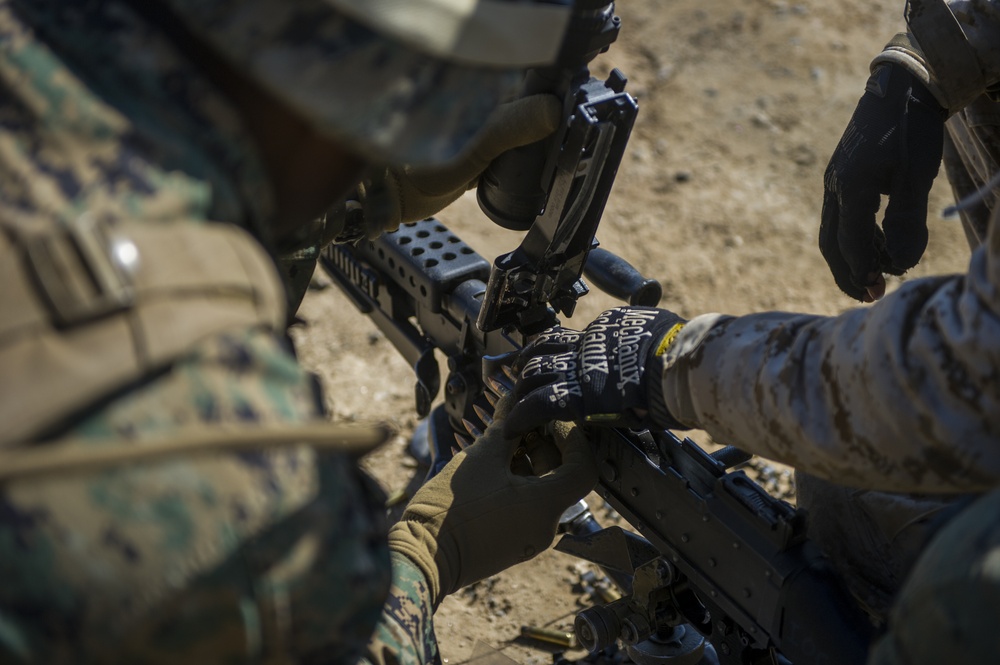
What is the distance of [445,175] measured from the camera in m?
2.59

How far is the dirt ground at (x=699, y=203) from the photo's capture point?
3348 millimetres

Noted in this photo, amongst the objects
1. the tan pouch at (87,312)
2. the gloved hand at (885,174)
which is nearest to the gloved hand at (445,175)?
the tan pouch at (87,312)

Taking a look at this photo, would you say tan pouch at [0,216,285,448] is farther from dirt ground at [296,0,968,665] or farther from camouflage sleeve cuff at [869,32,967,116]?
camouflage sleeve cuff at [869,32,967,116]

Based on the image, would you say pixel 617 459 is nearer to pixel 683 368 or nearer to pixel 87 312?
pixel 683 368

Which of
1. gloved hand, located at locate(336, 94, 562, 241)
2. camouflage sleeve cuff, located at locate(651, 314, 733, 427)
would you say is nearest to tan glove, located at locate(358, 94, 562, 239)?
gloved hand, located at locate(336, 94, 562, 241)

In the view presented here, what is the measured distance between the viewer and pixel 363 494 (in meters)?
1.44

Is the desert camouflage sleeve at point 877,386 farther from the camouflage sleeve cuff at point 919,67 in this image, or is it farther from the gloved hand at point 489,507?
the camouflage sleeve cuff at point 919,67

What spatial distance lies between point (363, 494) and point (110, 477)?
14.7 inches

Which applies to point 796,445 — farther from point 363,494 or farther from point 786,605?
point 363,494

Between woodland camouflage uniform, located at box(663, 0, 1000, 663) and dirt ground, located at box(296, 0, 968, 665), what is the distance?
4.44 feet

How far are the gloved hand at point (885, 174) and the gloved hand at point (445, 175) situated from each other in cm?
106

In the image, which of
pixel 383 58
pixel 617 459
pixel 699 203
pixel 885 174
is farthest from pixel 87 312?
pixel 699 203

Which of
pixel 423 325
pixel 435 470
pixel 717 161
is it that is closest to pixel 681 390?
pixel 435 470

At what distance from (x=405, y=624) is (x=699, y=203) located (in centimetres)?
348
